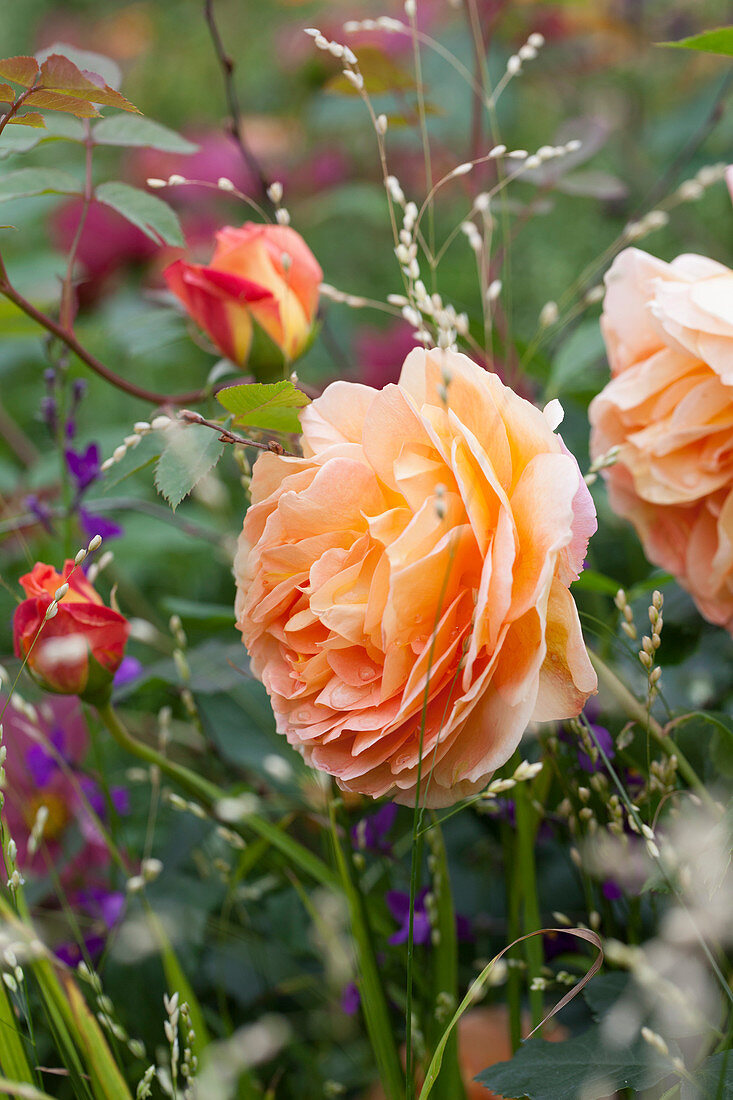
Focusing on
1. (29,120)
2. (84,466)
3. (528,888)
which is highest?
(29,120)

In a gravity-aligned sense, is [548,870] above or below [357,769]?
below

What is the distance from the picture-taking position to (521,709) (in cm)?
26

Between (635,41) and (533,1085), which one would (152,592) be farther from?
(635,41)

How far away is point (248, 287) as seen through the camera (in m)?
0.41

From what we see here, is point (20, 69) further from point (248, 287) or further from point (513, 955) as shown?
point (513, 955)

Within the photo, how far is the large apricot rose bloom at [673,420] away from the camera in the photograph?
367 mm

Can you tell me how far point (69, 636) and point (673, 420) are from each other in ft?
0.84

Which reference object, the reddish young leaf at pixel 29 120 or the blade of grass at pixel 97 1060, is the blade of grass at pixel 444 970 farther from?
the reddish young leaf at pixel 29 120

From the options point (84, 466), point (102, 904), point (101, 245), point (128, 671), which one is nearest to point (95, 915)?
point (102, 904)

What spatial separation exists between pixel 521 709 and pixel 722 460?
0.59 feet

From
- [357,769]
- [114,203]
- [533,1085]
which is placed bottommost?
[533,1085]

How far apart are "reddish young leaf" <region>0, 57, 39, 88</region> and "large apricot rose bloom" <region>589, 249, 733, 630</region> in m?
0.24

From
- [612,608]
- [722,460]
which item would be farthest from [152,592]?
[722,460]

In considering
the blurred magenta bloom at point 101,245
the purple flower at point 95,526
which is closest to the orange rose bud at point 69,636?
the purple flower at point 95,526
